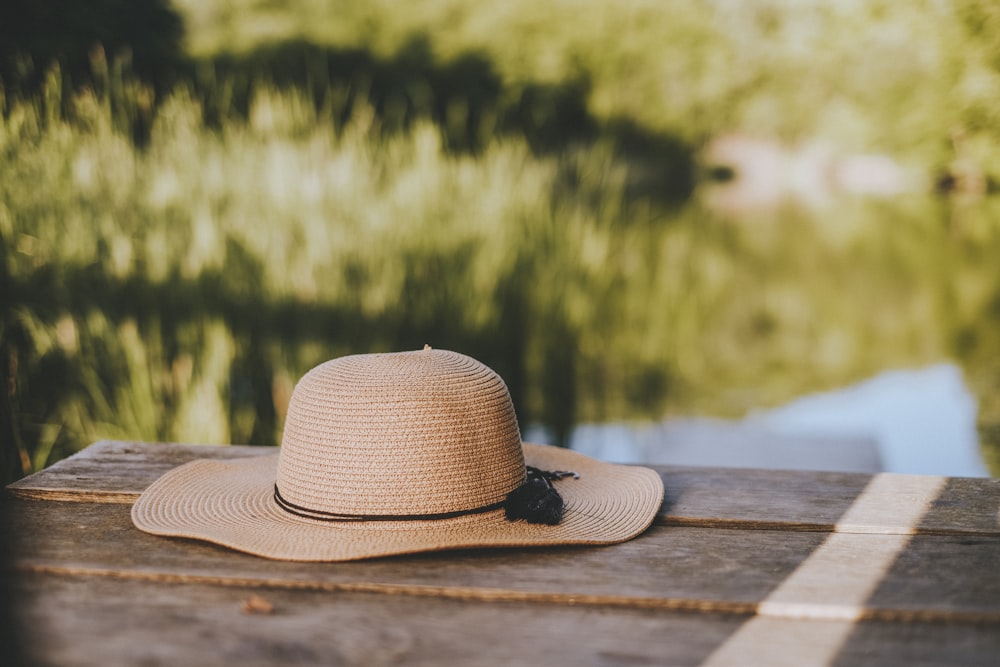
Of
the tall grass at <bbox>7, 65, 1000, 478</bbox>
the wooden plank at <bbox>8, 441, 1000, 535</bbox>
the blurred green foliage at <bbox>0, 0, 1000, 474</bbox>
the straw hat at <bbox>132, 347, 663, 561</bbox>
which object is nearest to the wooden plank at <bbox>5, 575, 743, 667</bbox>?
the straw hat at <bbox>132, 347, 663, 561</bbox>

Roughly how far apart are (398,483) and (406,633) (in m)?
0.26

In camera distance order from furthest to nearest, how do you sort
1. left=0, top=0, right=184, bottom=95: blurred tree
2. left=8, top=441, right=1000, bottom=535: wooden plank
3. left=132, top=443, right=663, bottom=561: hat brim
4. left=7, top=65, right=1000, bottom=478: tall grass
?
1. left=0, top=0, right=184, bottom=95: blurred tree
2. left=7, top=65, right=1000, bottom=478: tall grass
3. left=8, top=441, right=1000, bottom=535: wooden plank
4. left=132, top=443, right=663, bottom=561: hat brim

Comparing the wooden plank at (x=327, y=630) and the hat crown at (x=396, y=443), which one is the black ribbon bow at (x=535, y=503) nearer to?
the hat crown at (x=396, y=443)

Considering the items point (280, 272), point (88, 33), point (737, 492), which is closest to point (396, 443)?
point (737, 492)

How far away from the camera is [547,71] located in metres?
13.2

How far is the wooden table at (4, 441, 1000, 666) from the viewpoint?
0.90 metres

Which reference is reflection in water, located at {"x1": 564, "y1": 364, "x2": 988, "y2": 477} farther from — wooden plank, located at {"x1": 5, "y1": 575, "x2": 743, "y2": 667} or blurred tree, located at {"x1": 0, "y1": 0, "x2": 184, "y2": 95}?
blurred tree, located at {"x1": 0, "y1": 0, "x2": 184, "y2": 95}

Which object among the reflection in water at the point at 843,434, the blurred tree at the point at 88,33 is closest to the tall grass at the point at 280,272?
the reflection in water at the point at 843,434

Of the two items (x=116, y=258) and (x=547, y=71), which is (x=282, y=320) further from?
(x=547, y=71)

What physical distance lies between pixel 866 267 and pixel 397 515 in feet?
25.2

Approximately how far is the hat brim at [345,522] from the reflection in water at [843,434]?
44.5 inches

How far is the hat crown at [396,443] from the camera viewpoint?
3.85 feet

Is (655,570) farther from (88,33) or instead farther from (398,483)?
(88,33)

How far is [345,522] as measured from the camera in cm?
118
